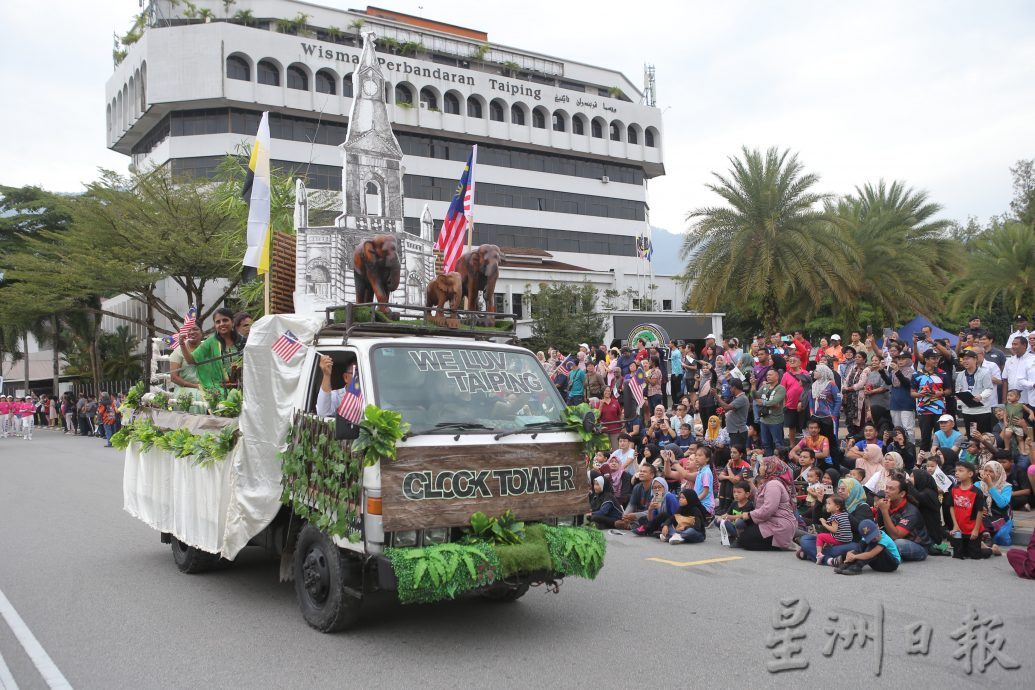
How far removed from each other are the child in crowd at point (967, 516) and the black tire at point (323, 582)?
6712 millimetres

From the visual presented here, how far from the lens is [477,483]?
18.6ft

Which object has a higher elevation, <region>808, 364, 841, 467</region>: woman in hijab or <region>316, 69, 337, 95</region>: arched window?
<region>316, 69, 337, 95</region>: arched window

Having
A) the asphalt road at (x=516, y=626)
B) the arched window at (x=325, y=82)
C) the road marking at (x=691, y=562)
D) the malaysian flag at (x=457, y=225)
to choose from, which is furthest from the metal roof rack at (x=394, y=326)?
the arched window at (x=325, y=82)

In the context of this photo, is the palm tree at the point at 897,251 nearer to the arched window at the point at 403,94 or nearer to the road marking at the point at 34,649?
the road marking at the point at 34,649

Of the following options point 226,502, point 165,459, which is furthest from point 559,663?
point 165,459

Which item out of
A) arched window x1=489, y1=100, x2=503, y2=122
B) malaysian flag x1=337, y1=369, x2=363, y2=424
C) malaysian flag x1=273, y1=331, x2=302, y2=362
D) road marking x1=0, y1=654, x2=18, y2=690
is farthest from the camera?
arched window x1=489, y1=100, x2=503, y2=122

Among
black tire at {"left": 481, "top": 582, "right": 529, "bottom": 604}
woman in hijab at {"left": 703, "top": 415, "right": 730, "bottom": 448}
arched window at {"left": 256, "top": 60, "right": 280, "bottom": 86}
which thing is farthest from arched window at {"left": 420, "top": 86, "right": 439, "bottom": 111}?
black tire at {"left": 481, "top": 582, "right": 529, "bottom": 604}

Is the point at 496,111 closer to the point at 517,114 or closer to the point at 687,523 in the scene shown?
the point at 517,114

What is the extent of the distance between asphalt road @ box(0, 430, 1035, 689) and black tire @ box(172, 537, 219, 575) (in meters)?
0.09

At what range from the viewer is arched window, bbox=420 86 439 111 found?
51.8 metres

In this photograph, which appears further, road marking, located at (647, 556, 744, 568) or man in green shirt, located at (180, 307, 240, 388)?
road marking, located at (647, 556, 744, 568)

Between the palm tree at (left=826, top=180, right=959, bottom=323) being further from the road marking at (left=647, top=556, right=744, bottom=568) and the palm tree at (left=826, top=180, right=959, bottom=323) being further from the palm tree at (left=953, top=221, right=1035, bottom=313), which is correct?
the road marking at (left=647, top=556, right=744, bottom=568)

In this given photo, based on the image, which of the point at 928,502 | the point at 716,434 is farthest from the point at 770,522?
the point at 716,434

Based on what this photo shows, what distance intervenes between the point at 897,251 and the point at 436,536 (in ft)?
79.2
